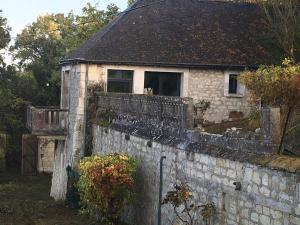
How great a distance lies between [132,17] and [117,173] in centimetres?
1111

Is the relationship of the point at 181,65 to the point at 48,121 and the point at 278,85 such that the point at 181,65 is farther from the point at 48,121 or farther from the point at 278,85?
the point at 278,85

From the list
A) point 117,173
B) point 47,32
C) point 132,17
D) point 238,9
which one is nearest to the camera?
point 117,173

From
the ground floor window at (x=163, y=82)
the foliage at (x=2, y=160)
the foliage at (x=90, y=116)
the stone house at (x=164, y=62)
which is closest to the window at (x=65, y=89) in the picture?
the stone house at (x=164, y=62)

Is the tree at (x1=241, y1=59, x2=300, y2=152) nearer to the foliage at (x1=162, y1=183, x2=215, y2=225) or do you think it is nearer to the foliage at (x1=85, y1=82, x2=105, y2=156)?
the foliage at (x1=162, y1=183, x2=215, y2=225)

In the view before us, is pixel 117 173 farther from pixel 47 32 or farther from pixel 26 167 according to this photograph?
pixel 47 32

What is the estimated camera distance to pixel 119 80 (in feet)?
72.0

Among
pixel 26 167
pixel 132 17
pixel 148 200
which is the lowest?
pixel 26 167

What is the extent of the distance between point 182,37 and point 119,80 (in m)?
3.50

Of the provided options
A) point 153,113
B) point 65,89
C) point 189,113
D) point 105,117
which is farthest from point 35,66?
point 189,113

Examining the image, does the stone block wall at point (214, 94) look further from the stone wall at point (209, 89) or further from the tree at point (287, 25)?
the tree at point (287, 25)

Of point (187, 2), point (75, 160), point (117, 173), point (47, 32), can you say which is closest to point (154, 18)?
point (187, 2)

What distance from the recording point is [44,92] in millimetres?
40562

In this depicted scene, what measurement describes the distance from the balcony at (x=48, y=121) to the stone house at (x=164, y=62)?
5.0 inches

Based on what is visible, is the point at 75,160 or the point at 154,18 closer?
the point at 75,160
